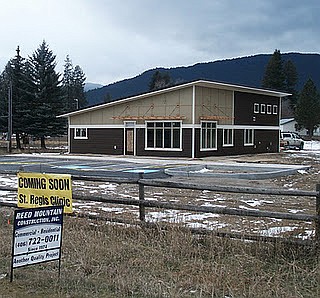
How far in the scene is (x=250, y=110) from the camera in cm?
4466

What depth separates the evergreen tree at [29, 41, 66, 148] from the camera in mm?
53000

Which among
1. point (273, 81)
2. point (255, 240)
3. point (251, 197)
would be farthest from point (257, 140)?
point (273, 81)

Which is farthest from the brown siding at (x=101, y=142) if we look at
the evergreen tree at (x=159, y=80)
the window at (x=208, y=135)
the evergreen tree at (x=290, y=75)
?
the evergreen tree at (x=290, y=75)

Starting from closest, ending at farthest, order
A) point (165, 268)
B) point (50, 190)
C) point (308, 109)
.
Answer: point (165, 268), point (50, 190), point (308, 109)

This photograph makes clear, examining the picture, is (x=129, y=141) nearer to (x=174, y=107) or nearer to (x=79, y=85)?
(x=174, y=107)

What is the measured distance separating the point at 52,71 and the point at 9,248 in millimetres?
49529

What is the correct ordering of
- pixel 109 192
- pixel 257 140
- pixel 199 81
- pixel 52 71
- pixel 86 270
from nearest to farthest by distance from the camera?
1. pixel 86 270
2. pixel 109 192
3. pixel 199 81
4. pixel 257 140
5. pixel 52 71

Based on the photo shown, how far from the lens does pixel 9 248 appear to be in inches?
322

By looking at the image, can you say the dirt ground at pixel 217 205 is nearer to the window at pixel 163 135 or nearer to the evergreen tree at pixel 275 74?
the window at pixel 163 135

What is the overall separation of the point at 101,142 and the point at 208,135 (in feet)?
29.7

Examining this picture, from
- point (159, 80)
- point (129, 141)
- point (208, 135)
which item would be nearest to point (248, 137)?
point (208, 135)

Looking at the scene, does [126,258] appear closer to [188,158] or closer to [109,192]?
[109,192]

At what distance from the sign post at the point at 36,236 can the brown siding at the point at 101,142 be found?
3499 centimetres

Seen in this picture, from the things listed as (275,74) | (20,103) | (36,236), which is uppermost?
(275,74)
